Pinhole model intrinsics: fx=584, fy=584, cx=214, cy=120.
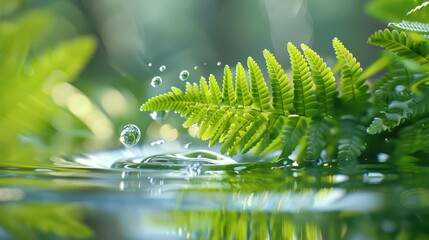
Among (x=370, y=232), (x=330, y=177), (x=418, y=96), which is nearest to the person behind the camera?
(x=370, y=232)

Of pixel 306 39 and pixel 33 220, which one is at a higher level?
pixel 306 39

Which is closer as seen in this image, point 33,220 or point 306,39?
point 33,220

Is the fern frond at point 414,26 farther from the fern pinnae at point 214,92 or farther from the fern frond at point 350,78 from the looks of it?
the fern pinnae at point 214,92

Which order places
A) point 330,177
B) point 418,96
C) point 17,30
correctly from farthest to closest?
point 17,30
point 418,96
point 330,177

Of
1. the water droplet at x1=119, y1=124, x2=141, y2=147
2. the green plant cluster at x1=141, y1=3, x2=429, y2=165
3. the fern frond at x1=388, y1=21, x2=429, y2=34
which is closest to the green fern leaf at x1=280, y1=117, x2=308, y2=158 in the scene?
the green plant cluster at x1=141, y1=3, x2=429, y2=165

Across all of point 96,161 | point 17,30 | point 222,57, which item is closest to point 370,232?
point 96,161

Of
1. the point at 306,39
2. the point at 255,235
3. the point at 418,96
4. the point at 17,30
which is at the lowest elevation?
the point at 255,235

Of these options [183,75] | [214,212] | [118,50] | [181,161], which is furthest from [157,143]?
[118,50]

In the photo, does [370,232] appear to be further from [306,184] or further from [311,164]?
[311,164]

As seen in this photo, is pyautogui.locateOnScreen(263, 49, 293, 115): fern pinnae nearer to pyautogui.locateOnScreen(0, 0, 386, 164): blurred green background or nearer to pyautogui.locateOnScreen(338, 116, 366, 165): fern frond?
pyautogui.locateOnScreen(338, 116, 366, 165): fern frond
